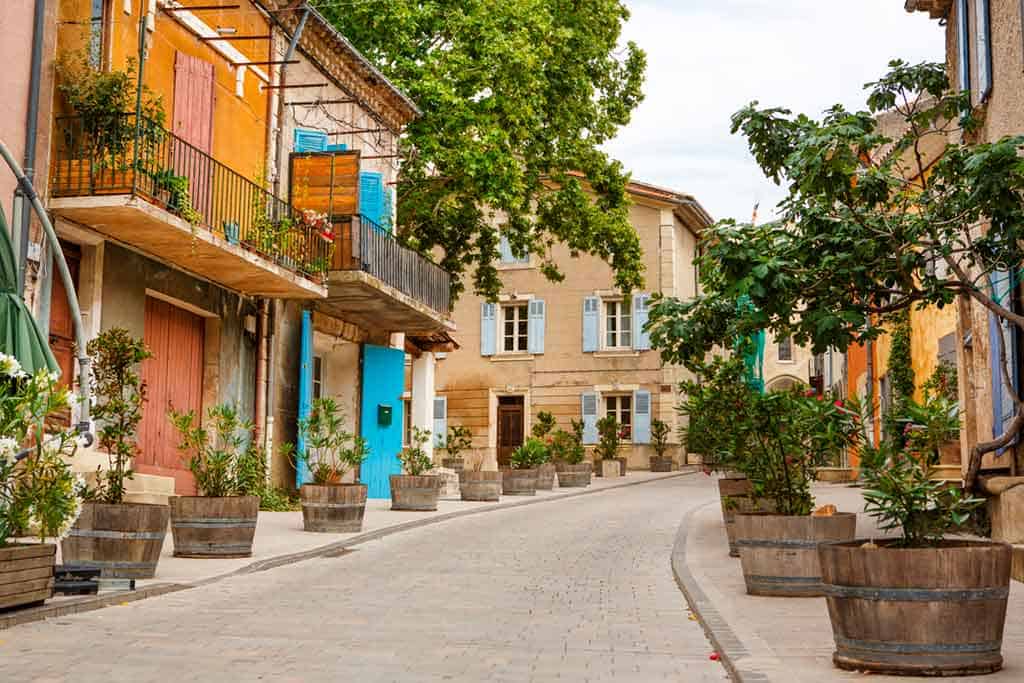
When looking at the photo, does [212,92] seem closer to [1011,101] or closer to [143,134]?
[143,134]

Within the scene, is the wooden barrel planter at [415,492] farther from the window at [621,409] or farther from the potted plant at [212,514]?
the window at [621,409]

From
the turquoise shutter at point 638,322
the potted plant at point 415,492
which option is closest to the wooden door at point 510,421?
the turquoise shutter at point 638,322

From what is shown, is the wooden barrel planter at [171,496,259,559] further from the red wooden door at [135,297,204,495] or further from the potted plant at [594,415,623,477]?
the potted plant at [594,415,623,477]

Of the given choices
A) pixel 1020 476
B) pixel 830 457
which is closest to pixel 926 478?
pixel 830 457

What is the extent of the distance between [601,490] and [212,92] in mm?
A: 14619

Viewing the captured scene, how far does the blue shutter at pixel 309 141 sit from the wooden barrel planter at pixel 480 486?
678 centimetres

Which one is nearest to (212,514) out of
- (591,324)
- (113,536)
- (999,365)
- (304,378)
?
(113,536)

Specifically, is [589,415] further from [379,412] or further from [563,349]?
[379,412]

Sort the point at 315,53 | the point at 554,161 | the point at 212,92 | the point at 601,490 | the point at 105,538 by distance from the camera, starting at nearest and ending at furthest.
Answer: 1. the point at 105,538
2. the point at 212,92
3. the point at 315,53
4. the point at 554,161
5. the point at 601,490

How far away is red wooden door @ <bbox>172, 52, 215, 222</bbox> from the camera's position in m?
15.4

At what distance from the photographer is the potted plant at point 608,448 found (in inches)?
1393

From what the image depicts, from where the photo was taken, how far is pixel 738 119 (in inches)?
479

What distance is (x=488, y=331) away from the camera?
41469 millimetres

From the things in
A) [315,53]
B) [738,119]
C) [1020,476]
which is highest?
[315,53]
